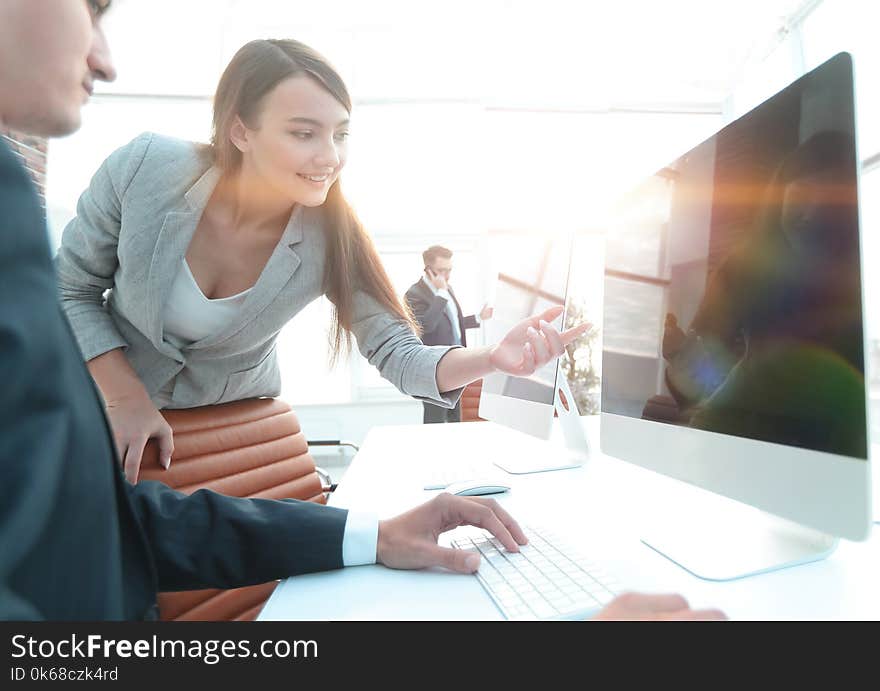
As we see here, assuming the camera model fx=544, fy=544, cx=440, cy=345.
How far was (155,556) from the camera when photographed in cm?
64

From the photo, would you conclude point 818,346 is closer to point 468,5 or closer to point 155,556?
point 155,556

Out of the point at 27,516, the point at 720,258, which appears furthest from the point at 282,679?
the point at 720,258

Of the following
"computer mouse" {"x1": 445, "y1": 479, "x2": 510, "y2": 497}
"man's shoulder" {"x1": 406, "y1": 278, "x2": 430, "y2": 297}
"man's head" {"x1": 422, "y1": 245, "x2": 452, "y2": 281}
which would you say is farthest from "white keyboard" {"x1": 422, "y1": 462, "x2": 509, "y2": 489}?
"man's head" {"x1": 422, "y1": 245, "x2": 452, "y2": 281}

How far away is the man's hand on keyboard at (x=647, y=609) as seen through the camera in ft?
1.27

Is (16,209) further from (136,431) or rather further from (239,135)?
(239,135)

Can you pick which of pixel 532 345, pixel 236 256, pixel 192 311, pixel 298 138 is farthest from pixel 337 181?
pixel 532 345

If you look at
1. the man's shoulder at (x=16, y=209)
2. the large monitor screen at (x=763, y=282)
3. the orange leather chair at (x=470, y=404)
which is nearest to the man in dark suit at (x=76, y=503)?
the man's shoulder at (x=16, y=209)

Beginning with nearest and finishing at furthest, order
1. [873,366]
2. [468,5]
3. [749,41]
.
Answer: [873,366]
[468,5]
[749,41]

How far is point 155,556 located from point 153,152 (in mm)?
924

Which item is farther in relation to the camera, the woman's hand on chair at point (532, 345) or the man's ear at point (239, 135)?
the man's ear at point (239, 135)

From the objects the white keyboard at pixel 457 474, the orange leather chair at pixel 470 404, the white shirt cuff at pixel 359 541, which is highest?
the white shirt cuff at pixel 359 541

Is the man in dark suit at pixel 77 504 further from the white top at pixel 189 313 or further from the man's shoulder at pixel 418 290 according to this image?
the man's shoulder at pixel 418 290

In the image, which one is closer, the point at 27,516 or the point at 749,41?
the point at 27,516

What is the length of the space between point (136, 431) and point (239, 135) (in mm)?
694
